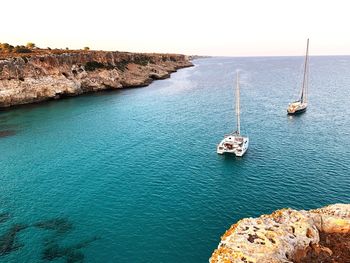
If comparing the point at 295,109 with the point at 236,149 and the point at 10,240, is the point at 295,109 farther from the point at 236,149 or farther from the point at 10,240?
the point at 10,240

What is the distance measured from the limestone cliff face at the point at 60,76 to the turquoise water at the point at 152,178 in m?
18.4

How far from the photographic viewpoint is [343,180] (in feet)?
149

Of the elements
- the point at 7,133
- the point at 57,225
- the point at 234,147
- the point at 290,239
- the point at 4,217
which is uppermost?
the point at 290,239

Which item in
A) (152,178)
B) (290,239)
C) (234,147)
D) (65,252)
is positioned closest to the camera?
(290,239)

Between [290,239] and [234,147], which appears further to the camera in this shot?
[234,147]

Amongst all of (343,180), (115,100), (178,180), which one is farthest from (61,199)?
(115,100)

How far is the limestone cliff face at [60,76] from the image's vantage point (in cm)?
10382

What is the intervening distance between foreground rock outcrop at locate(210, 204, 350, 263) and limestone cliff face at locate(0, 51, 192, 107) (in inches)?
4204

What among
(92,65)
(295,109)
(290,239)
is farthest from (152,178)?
(92,65)

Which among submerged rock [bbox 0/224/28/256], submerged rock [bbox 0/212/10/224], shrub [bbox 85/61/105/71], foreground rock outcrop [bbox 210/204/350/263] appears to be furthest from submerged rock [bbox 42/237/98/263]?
shrub [bbox 85/61/105/71]

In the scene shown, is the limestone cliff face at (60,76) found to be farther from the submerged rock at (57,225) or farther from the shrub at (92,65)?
the submerged rock at (57,225)

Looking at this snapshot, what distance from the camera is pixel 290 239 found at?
819 inches

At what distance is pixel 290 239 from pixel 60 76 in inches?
4639

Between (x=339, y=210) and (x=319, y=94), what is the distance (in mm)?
111818
